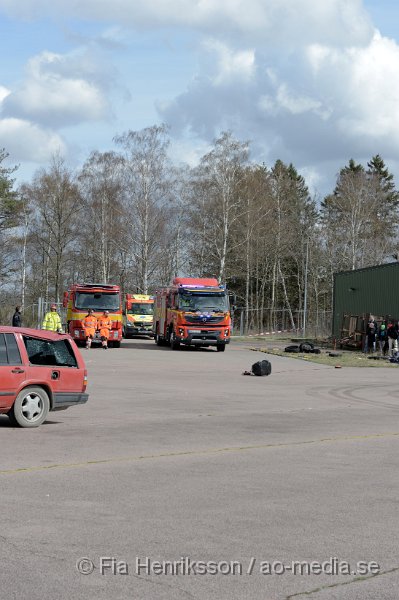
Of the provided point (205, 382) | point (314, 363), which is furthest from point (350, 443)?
point (314, 363)

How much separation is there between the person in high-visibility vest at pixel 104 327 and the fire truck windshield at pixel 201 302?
11.1 feet

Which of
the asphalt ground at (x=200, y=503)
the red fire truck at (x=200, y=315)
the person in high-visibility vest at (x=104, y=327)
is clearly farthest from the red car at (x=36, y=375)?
the person in high-visibility vest at (x=104, y=327)

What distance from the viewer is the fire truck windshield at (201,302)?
38.1m

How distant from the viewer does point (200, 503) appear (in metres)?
8.29

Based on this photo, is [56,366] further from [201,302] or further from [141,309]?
[141,309]

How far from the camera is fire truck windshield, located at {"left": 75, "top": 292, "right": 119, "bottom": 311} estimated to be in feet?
131

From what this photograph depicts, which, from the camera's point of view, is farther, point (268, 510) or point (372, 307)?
point (372, 307)

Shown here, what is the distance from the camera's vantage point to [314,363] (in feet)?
107

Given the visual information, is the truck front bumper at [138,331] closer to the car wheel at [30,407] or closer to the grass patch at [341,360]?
the grass patch at [341,360]

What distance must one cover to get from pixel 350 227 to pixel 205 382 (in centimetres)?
5397

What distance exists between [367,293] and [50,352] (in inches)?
1403

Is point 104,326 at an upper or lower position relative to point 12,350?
upper

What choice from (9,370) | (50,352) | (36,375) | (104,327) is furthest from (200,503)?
(104,327)

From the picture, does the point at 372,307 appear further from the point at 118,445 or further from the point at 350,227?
the point at 118,445
